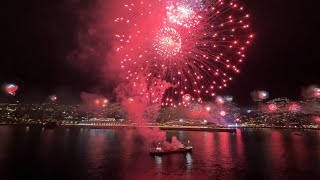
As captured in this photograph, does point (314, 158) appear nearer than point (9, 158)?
No

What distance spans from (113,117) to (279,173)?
116 m

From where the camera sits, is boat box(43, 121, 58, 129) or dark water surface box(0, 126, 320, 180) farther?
boat box(43, 121, 58, 129)

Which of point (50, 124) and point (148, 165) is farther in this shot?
point (50, 124)

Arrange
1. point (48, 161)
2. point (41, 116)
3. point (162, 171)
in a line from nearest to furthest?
point (162, 171) < point (48, 161) < point (41, 116)

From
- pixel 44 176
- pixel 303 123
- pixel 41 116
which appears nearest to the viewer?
pixel 44 176

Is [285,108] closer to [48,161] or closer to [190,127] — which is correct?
[190,127]

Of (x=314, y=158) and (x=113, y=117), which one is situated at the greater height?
(x=113, y=117)

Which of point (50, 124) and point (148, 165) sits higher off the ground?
point (50, 124)

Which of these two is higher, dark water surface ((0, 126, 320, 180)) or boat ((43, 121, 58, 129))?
boat ((43, 121, 58, 129))

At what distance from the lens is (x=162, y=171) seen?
40.5m

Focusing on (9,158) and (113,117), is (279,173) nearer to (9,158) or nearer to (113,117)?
(9,158)

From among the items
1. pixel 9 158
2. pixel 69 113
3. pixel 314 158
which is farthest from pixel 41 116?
pixel 314 158

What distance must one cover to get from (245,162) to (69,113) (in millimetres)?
144776

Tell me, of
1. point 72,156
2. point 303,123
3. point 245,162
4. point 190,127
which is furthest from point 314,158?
point 303,123
